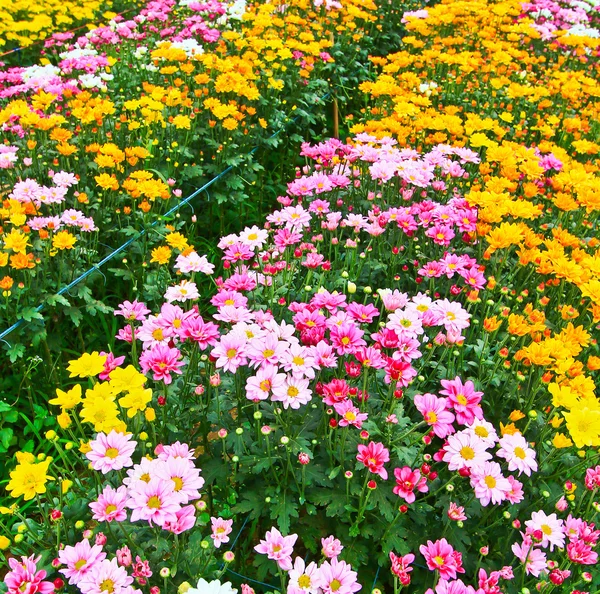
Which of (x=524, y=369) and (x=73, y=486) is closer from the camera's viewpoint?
(x=73, y=486)

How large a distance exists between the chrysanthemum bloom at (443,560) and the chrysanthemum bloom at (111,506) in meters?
0.98

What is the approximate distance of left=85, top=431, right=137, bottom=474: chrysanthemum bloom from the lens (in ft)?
5.82

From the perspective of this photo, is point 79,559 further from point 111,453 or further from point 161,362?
point 161,362

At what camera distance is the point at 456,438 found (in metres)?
2.02

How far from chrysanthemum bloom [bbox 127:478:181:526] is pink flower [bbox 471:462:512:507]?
1016 millimetres

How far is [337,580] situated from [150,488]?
2.07 feet

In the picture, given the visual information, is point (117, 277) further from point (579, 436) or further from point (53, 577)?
point (579, 436)

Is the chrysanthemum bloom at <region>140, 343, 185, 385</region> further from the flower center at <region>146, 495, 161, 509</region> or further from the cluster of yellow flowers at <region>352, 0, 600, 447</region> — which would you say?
the cluster of yellow flowers at <region>352, 0, 600, 447</region>

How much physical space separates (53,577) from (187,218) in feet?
9.48

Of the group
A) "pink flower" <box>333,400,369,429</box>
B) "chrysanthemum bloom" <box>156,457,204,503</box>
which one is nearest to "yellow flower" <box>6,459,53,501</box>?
"chrysanthemum bloom" <box>156,457,204,503</box>

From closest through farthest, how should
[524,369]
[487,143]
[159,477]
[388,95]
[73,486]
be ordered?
[159,477], [73,486], [524,369], [487,143], [388,95]

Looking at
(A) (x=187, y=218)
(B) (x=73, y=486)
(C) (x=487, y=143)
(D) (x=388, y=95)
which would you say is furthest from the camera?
(D) (x=388, y=95)

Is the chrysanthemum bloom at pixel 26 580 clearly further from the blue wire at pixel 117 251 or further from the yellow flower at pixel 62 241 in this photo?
the yellow flower at pixel 62 241

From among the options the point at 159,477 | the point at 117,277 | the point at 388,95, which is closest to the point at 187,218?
the point at 117,277
